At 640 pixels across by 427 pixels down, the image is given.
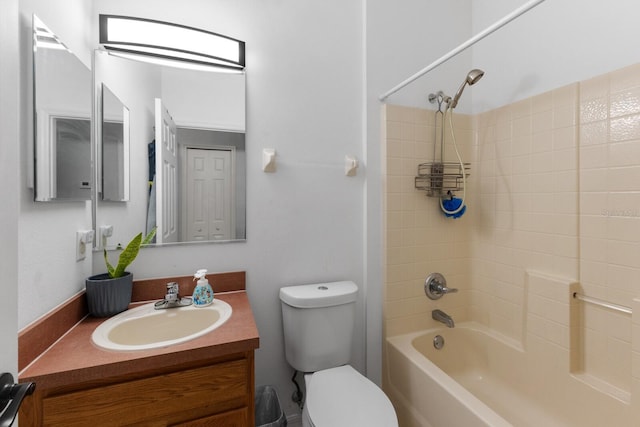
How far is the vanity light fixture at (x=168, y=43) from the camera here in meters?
1.29

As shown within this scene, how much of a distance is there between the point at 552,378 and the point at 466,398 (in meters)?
0.62

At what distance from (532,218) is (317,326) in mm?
1285

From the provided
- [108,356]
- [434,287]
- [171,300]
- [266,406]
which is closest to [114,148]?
[171,300]

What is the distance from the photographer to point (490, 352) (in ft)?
5.76

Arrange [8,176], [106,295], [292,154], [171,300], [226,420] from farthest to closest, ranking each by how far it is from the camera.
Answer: [292,154] → [171,300] → [106,295] → [226,420] → [8,176]

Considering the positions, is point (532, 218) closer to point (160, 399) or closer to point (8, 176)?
point (160, 399)

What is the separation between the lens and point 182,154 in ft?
4.59

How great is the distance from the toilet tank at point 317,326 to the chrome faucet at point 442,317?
0.63 m

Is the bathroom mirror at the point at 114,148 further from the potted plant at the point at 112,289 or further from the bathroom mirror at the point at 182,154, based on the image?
the potted plant at the point at 112,289

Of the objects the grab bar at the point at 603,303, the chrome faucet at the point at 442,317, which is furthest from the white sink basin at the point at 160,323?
the grab bar at the point at 603,303

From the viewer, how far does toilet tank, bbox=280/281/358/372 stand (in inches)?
55.2

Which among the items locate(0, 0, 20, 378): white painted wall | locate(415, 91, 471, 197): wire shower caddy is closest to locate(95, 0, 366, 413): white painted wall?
locate(415, 91, 471, 197): wire shower caddy

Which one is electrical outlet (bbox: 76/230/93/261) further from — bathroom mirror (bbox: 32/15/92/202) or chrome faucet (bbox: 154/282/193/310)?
chrome faucet (bbox: 154/282/193/310)

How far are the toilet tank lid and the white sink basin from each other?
31 centimetres
